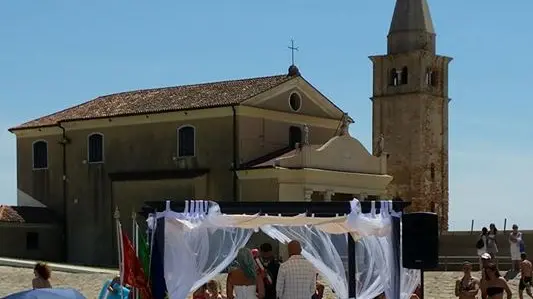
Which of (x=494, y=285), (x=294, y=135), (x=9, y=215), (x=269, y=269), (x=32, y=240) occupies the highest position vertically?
(x=294, y=135)

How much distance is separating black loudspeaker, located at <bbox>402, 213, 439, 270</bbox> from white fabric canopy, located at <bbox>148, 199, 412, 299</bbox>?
1.10 metres

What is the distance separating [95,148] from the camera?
43.0 m

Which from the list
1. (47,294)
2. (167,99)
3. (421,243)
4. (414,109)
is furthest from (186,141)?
(47,294)

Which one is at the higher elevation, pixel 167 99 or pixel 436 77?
pixel 436 77

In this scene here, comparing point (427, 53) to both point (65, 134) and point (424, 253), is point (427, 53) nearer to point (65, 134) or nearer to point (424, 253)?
point (65, 134)

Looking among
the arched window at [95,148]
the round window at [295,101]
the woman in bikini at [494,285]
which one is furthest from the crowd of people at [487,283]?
the arched window at [95,148]

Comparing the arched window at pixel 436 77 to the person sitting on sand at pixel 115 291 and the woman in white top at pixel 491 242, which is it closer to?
the woman in white top at pixel 491 242

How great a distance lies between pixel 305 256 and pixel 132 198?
2651 cm

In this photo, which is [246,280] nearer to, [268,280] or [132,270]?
[268,280]

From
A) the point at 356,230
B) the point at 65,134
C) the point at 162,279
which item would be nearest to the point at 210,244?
the point at 162,279

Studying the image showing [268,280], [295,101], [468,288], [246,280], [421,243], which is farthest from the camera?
[295,101]

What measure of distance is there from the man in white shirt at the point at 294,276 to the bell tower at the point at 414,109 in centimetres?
3415

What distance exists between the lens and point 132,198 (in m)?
40.9

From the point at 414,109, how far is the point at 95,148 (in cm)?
1485
